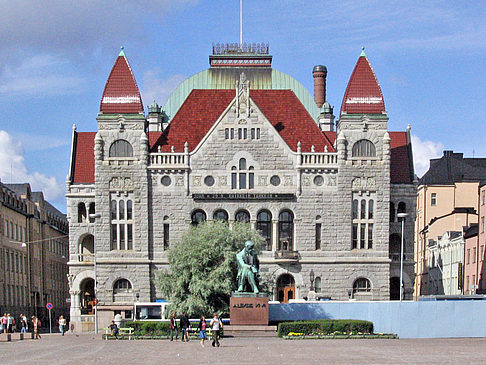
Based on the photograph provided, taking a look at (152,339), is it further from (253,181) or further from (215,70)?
(215,70)

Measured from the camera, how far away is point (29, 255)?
109375mm

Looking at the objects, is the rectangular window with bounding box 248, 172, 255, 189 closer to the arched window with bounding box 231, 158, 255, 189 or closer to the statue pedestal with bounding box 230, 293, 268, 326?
the arched window with bounding box 231, 158, 255, 189

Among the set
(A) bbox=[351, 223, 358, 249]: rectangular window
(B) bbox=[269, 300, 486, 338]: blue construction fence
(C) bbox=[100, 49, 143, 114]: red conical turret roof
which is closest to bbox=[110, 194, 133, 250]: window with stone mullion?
(C) bbox=[100, 49, 143, 114]: red conical turret roof

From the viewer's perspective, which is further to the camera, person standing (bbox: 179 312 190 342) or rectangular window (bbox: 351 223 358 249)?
rectangular window (bbox: 351 223 358 249)

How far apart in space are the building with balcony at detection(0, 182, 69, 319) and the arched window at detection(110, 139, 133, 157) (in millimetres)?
16745

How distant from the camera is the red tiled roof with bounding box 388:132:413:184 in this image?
88125 mm

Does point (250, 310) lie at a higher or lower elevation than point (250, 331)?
higher

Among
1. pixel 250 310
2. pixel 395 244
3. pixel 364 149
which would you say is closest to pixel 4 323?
pixel 250 310

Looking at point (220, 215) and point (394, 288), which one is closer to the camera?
point (220, 215)

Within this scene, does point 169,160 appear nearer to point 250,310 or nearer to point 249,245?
point 249,245

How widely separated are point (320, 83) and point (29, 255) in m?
37.5

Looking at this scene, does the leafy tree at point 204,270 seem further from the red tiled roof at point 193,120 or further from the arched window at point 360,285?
the red tiled roof at point 193,120

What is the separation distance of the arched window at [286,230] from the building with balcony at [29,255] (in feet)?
91.5

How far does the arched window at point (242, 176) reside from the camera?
83875 millimetres
